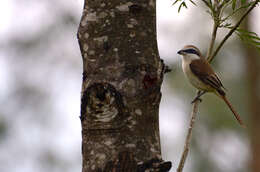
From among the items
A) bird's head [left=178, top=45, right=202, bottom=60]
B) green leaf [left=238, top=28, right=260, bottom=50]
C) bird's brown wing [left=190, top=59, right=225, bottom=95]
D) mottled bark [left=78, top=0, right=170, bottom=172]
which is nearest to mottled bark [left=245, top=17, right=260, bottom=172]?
bird's head [left=178, top=45, right=202, bottom=60]

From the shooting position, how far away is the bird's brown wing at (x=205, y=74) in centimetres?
669

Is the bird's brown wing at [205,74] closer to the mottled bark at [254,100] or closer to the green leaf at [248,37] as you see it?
the green leaf at [248,37]

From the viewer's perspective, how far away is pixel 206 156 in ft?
45.0

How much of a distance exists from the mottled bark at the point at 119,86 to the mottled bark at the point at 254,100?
1080cm

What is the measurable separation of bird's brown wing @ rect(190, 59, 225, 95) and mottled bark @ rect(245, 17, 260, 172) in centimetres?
645

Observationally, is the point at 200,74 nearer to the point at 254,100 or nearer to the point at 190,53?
the point at 190,53

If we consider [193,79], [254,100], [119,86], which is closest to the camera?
[119,86]

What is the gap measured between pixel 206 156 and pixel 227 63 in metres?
2.53

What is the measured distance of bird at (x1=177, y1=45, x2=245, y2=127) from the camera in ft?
21.9

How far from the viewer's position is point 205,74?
686 cm

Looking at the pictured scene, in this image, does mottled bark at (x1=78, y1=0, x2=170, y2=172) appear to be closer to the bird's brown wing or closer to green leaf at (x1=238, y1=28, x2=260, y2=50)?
green leaf at (x1=238, y1=28, x2=260, y2=50)

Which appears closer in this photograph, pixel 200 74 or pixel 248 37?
pixel 248 37

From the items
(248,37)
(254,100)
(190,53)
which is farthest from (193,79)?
(254,100)

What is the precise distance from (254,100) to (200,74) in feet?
25.1
